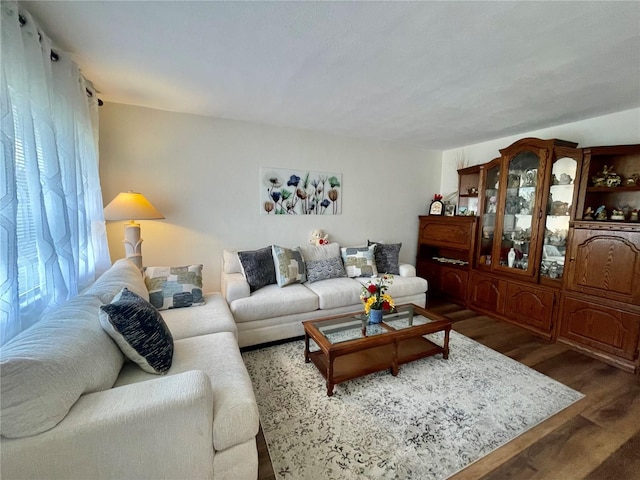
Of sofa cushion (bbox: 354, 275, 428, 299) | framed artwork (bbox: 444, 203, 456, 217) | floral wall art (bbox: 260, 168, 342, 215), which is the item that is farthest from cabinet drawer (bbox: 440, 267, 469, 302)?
floral wall art (bbox: 260, 168, 342, 215)

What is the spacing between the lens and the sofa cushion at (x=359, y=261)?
132 inches

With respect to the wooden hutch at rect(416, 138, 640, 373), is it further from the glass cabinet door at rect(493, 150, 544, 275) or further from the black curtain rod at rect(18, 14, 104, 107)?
the black curtain rod at rect(18, 14, 104, 107)

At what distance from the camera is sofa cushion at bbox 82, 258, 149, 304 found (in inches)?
62.1

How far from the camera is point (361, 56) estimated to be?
1.72m

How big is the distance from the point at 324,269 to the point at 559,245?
2.50 m

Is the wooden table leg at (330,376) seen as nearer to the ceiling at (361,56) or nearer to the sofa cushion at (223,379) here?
the sofa cushion at (223,379)

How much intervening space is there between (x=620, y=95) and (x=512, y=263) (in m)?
1.76

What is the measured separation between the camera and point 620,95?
2.21 metres

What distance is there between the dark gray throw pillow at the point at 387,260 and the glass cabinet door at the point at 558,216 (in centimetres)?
155

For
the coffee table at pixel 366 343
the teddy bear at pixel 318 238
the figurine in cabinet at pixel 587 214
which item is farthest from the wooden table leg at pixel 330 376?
the figurine in cabinet at pixel 587 214

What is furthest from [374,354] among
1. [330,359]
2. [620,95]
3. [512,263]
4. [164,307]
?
[620,95]

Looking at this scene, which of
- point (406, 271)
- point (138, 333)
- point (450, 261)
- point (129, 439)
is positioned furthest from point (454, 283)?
point (129, 439)

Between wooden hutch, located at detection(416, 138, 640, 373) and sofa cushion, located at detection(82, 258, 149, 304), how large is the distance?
3688 millimetres

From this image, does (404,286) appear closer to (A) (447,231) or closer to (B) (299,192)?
(A) (447,231)
